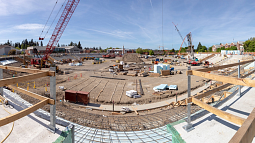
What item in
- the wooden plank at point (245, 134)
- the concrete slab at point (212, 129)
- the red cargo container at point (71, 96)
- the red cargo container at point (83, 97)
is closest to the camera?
the wooden plank at point (245, 134)

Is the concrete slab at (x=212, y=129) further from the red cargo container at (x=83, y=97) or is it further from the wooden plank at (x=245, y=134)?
the red cargo container at (x=83, y=97)

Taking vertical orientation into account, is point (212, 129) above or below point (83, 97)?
above

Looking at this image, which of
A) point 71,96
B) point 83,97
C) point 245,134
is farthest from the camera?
point 71,96

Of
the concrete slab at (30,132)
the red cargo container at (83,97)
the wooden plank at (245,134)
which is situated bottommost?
the red cargo container at (83,97)

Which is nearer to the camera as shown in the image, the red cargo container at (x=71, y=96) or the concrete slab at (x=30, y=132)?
the concrete slab at (x=30, y=132)

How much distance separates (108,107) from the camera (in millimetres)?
14961

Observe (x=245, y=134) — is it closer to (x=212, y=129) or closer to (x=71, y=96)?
(x=212, y=129)

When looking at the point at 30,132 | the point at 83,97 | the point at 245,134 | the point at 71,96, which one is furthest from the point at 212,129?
the point at 71,96

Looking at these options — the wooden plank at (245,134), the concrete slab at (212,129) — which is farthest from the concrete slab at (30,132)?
the wooden plank at (245,134)

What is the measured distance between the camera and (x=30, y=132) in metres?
3.53

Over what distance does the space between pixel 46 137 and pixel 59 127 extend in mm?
383

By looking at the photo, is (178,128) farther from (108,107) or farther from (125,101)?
(125,101)

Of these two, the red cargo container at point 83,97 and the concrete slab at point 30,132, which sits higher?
the concrete slab at point 30,132

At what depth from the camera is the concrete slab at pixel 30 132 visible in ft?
10.8
